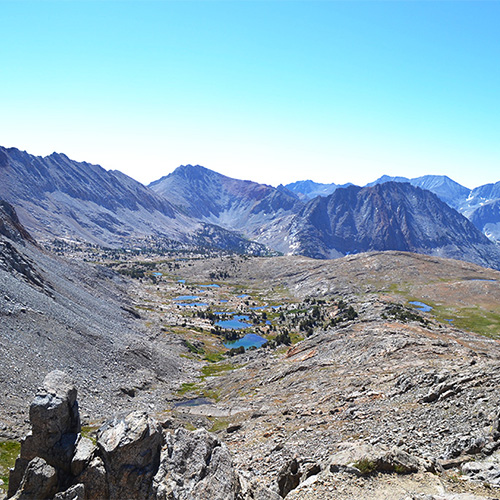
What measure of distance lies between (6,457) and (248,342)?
14114cm

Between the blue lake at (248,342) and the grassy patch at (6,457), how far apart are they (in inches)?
4890

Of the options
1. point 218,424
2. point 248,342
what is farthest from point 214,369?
point 248,342

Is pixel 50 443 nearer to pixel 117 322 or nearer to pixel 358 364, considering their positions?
pixel 358 364

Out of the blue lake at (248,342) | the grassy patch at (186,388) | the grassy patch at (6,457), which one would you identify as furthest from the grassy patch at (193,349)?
the grassy patch at (6,457)

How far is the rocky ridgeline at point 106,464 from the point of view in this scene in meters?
22.7

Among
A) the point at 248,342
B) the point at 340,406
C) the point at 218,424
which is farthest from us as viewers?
the point at 248,342

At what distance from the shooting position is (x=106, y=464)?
23500 mm

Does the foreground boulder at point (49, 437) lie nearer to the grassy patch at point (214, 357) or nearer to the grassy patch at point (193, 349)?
the grassy patch at point (214, 357)

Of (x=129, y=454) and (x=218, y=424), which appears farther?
(x=218, y=424)

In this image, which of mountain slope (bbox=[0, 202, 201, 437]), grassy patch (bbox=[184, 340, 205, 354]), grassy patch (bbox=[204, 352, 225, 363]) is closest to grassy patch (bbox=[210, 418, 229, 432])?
mountain slope (bbox=[0, 202, 201, 437])

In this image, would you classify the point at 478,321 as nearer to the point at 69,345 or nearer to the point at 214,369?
the point at 214,369

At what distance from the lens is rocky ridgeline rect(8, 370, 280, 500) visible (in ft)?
74.6

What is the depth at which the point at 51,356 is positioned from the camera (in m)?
71.0

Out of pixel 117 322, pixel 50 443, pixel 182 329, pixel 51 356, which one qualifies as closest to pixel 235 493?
pixel 50 443
